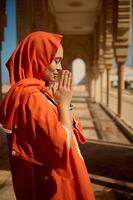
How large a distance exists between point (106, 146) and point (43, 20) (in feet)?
15.5

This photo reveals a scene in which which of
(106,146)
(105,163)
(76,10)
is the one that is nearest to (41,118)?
(105,163)

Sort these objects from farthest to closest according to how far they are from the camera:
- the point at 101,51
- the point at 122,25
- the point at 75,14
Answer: the point at 75,14 < the point at 101,51 < the point at 122,25

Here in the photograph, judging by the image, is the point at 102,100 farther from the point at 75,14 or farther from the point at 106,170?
the point at 106,170

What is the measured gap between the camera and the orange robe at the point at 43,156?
156 cm

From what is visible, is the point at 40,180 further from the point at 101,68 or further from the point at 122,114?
the point at 101,68

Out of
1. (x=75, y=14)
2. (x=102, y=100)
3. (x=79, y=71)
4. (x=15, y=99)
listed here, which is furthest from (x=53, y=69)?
(x=79, y=71)

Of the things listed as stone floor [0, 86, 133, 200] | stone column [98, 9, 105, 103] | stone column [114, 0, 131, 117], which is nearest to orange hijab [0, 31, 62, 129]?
stone floor [0, 86, 133, 200]

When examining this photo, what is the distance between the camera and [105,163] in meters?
5.14

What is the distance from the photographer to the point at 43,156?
1.61 metres

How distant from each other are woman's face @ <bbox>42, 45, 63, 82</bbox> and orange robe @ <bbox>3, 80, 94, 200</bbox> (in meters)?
0.12

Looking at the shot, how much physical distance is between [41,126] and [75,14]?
15.4 m

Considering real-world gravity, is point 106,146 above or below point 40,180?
below

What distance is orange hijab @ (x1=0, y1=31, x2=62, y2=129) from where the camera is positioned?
5.36ft

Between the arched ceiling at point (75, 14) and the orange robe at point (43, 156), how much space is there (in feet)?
39.4
